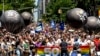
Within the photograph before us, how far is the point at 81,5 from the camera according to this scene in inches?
3556

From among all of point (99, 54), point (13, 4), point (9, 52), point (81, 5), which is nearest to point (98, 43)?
point (99, 54)

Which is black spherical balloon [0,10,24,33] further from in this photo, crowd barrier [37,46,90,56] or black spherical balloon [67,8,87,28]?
black spherical balloon [67,8,87,28]

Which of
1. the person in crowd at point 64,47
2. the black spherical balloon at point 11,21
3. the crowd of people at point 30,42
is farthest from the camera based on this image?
the person in crowd at point 64,47

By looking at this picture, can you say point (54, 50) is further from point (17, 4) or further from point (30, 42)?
point (17, 4)

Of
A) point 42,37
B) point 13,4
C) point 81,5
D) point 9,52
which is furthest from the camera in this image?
point 81,5

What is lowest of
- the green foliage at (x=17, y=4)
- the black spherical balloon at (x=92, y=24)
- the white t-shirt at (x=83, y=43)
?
the green foliage at (x=17, y=4)

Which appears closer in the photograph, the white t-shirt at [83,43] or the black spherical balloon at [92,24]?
the white t-shirt at [83,43]

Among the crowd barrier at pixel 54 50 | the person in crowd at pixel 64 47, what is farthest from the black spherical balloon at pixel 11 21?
the person in crowd at pixel 64 47

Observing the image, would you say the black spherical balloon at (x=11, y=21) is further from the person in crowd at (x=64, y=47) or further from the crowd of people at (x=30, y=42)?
the person in crowd at (x=64, y=47)

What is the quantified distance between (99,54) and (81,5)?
61.6m

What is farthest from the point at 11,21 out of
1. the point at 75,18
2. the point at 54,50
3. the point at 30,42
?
the point at 75,18

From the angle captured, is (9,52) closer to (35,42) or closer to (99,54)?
(35,42)

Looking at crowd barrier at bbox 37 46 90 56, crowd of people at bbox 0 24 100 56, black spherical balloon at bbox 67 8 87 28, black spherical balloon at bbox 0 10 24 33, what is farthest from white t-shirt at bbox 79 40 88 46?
black spherical balloon at bbox 0 10 24 33

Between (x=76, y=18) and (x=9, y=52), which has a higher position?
(x=76, y=18)
